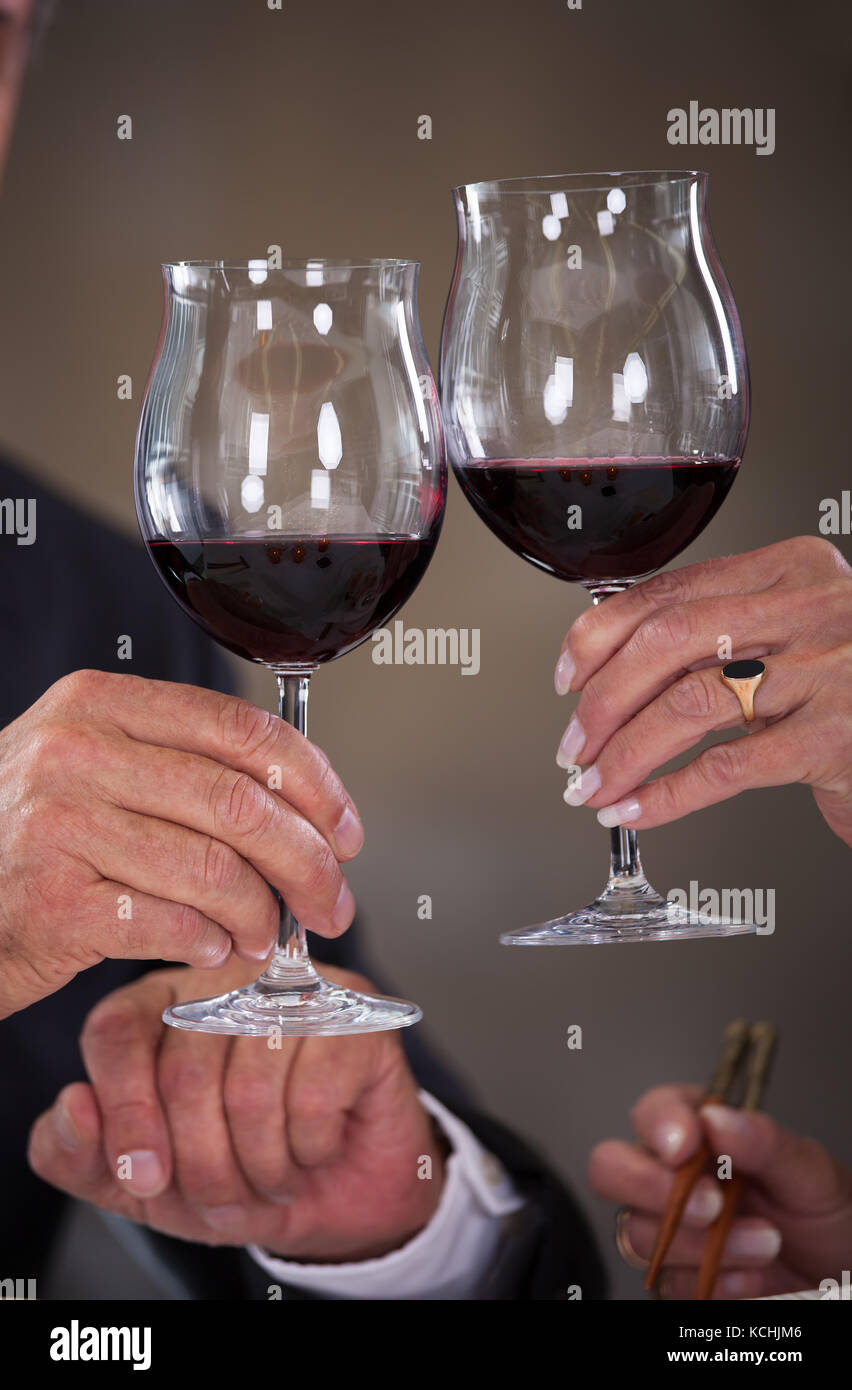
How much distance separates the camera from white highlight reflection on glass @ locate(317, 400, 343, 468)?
2.03 feet

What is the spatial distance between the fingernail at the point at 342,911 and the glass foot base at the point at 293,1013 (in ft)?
0.13

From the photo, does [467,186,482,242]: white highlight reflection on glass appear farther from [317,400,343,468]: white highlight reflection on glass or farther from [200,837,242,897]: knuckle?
[200,837,242,897]: knuckle

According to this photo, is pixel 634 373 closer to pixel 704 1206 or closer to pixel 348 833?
pixel 348 833

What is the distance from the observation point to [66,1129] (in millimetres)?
994

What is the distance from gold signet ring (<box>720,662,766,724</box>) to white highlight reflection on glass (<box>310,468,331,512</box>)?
0.85 feet

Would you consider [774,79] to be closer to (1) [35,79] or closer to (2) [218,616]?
(1) [35,79]

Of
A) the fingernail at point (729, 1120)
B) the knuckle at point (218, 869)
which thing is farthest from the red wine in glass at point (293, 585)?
the fingernail at point (729, 1120)

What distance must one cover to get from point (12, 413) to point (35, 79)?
417 millimetres

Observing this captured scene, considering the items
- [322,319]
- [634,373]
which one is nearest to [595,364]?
[634,373]

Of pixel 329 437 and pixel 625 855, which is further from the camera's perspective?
pixel 625 855

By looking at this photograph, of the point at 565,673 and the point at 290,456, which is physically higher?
the point at 290,456

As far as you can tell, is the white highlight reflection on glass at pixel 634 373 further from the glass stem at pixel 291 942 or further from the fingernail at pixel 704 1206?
the fingernail at pixel 704 1206

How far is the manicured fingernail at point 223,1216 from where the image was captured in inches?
37.5

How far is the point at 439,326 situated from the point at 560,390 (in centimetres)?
116
